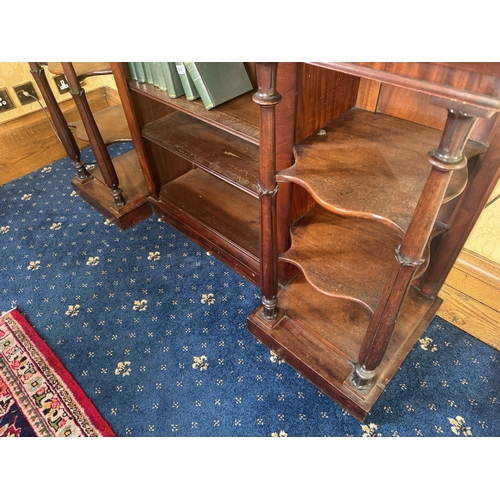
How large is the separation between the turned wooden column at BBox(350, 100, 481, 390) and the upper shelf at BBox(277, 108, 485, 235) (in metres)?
0.06

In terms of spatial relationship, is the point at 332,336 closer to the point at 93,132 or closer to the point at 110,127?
the point at 93,132

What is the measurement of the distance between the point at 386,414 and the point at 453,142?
92 cm

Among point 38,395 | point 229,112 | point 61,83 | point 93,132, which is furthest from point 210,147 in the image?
point 61,83

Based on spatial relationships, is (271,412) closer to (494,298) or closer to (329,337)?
(329,337)

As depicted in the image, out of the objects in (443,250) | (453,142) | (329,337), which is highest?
(453,142)

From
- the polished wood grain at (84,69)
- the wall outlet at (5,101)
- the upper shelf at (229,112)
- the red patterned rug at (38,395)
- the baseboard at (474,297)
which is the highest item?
the polished wood grain at (84,69)

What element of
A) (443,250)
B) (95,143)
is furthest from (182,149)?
(443,250)

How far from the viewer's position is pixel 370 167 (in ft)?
2.83

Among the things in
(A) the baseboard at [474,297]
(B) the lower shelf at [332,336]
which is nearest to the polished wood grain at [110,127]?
(B) the lower shelf at [332,336]

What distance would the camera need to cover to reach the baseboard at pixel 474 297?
4.09ft

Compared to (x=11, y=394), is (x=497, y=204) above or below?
above

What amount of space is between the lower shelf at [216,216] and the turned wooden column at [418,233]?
1.90 ft

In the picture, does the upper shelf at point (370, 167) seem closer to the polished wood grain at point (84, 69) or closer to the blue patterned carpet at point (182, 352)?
the blue patterned carpet at point (182, 352)

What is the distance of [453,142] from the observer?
53 cm
